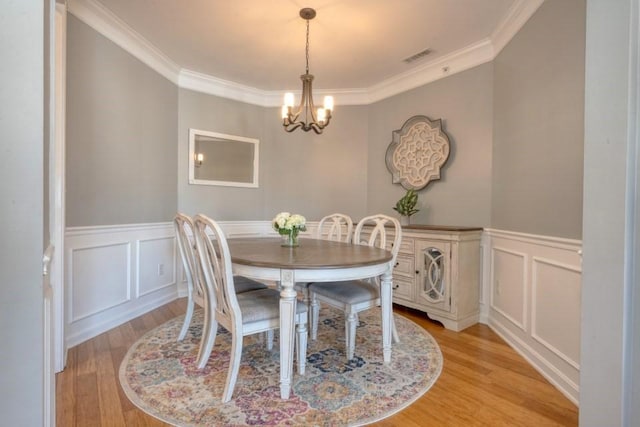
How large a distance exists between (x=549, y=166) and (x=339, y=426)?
1.98 meters

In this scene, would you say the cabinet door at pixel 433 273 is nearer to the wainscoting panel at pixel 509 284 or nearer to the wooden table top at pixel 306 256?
the wainscoting panel at pixel 509 284

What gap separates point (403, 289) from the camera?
10.3 ft

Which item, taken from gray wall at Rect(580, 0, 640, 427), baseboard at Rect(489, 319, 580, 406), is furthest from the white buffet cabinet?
gray wall at Rect(580, 0, 640, 427)

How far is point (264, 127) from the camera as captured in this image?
4.30 m

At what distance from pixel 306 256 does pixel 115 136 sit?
205 cm

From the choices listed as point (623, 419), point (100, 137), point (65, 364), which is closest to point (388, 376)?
point (623, 419)

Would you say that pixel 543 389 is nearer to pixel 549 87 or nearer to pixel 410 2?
pixel 549 87

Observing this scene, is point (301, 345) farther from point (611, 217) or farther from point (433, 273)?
point (611, 217)

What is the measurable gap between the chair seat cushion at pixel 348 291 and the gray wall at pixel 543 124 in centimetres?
120

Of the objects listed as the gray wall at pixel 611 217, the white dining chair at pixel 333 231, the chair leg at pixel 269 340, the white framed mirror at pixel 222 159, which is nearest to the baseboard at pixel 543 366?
the gray wall at pixel 611 217

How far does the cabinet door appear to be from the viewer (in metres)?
2.80

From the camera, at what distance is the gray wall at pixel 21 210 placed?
65 centimetres

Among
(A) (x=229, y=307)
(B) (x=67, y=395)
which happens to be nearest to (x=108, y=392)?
(B) (x=67, y=395)

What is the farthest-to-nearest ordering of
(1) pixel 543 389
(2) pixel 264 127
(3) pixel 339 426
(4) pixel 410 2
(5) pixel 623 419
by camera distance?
(2) pixel 264 127 → (4) pixel 410 2 → (1) pixel 543 389 → (3) pixel 339 426 → (5) pixel 623 419
